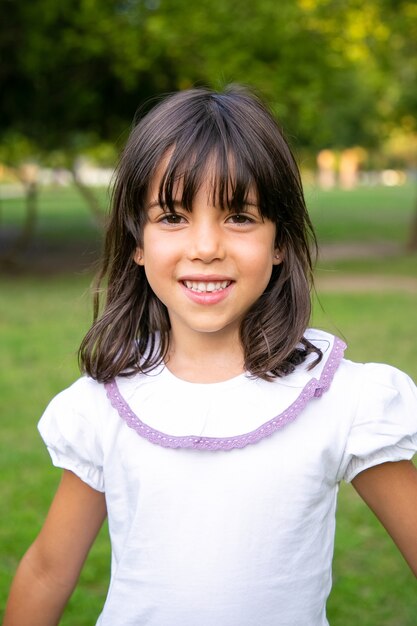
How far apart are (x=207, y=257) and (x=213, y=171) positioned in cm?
14

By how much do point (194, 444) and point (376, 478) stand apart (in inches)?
11.4

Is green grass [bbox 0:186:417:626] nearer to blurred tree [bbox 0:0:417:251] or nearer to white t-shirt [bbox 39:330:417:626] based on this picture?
white t-shirt [bbox 39:330:417:626]

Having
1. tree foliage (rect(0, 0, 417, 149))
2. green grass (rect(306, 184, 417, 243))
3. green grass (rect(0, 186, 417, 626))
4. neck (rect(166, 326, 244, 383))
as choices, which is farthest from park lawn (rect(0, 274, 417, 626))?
green grass (rect(306, 184, 417, 243))

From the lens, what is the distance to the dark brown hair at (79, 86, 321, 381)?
151 centimetres

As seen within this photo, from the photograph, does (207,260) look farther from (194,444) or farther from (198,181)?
(194,444)

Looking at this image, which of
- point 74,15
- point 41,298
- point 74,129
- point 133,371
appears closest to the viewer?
point 133,371

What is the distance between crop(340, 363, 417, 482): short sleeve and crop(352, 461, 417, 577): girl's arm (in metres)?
0.03

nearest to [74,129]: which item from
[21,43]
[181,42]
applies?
[21,43]

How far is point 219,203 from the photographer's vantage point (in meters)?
1.49

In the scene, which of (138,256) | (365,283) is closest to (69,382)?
(138,256)

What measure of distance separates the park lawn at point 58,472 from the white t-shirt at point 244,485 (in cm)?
29

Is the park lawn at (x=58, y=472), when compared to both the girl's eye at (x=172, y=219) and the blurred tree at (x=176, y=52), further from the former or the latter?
the blurred tree at (x=176, y=52)

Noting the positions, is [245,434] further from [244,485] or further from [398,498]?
[398,498]

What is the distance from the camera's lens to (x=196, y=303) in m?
1.53
